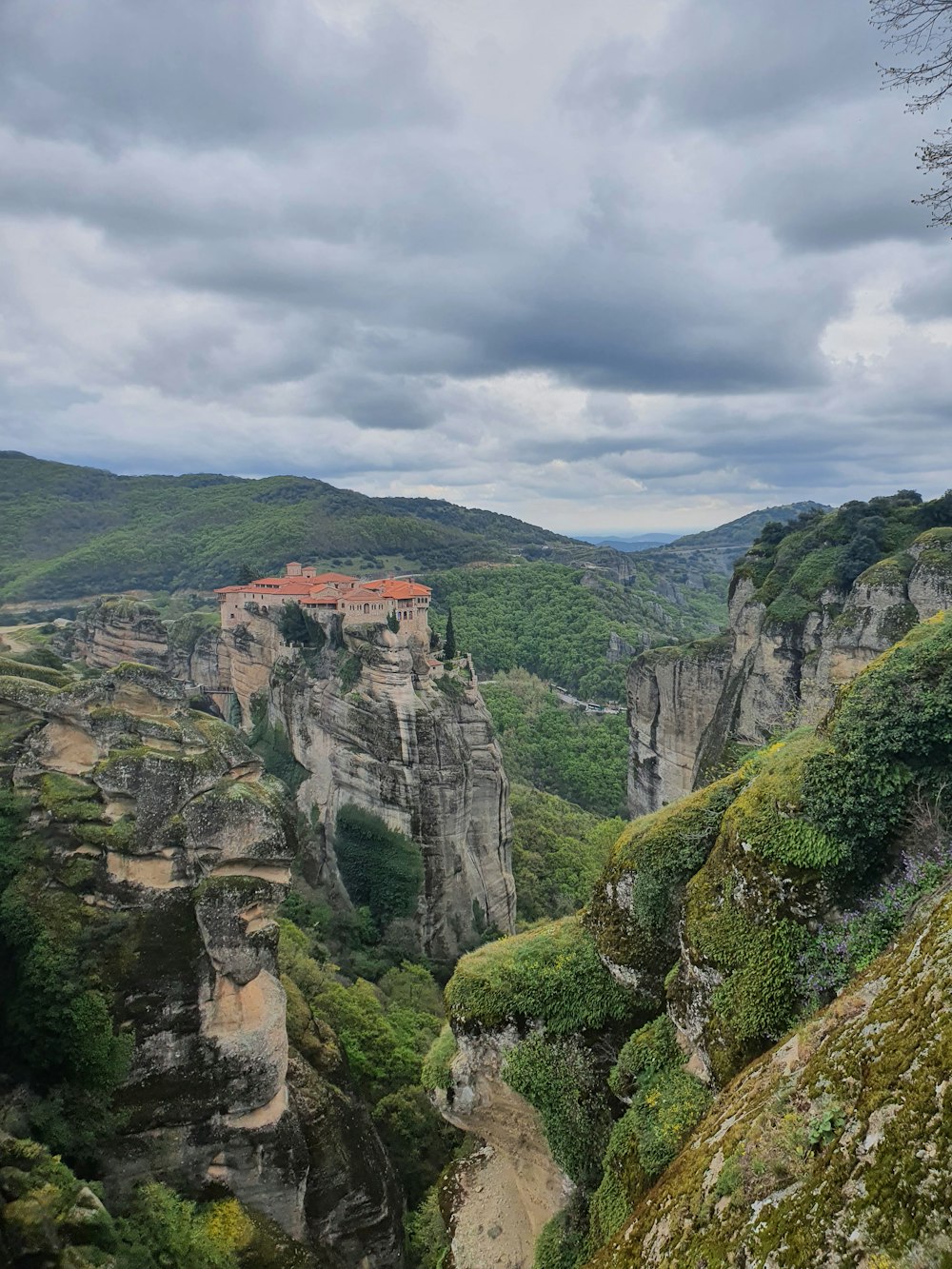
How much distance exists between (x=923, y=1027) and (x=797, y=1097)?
Result: 113cm

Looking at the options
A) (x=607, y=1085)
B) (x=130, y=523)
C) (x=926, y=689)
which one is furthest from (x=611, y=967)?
(x=130, y=523)

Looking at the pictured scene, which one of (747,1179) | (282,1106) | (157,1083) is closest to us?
(747,1179)

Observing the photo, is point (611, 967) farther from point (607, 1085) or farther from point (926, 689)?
point (926, 689)

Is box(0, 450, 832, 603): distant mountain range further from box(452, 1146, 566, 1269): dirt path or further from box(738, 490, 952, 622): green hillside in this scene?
box(452, 1146, 566, 1269): dirt path

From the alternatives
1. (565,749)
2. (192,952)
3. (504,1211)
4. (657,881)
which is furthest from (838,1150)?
(565,749)

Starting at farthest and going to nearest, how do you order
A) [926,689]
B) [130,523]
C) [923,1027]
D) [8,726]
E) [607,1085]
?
[130,523], [8,726], [607,1085], [926,689], [923,1027]

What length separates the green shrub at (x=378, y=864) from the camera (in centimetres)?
3184

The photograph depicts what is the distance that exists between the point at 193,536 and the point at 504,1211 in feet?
411

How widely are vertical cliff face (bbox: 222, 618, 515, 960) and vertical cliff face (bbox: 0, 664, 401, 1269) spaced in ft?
55.6

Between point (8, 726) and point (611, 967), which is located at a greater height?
point (8, 726)

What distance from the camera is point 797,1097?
4898 mm

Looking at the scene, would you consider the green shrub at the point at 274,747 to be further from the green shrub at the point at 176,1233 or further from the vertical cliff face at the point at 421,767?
the green shrub at the point at 176,1233

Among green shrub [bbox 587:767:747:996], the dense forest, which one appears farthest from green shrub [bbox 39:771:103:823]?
the dense forest

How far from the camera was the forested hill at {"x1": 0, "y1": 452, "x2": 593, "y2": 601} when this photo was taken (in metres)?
103
